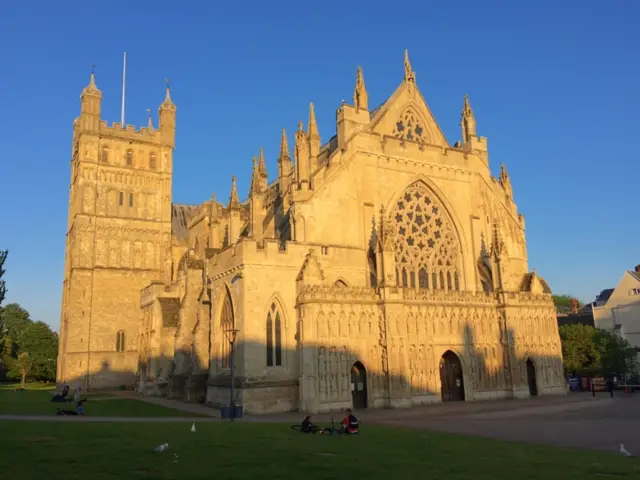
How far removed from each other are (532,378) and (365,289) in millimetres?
14688

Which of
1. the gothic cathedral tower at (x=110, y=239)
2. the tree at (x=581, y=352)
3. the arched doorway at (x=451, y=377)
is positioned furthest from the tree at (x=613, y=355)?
the gothic cathedral tower at (x=110, y=239)

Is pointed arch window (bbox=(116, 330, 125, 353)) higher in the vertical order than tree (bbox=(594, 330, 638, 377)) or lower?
higher

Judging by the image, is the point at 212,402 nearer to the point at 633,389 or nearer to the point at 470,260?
the point at 470,260

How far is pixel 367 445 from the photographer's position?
16.2 metres

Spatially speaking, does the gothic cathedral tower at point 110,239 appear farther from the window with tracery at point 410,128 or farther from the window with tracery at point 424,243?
the window with tracery at point 410,128

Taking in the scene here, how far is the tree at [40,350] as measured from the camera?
75.6 m

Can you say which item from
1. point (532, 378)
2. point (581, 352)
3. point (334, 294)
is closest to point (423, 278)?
point (334, 294)

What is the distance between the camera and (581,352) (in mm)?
48688

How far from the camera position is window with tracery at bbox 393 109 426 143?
39.9 meters

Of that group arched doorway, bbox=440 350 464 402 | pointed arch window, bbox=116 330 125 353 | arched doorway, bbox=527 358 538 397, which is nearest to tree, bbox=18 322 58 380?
pointed arch window, bbox=116 330 125 353

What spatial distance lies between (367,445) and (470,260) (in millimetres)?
25292

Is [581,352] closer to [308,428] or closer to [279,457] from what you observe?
[308,428]

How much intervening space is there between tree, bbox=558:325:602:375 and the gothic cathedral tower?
3776 centimetres

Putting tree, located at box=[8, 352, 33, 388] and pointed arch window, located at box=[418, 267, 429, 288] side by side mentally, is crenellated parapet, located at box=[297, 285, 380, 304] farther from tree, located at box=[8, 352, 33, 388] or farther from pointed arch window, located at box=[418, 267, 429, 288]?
tree, located at box=[8, 352, 33, 388]
